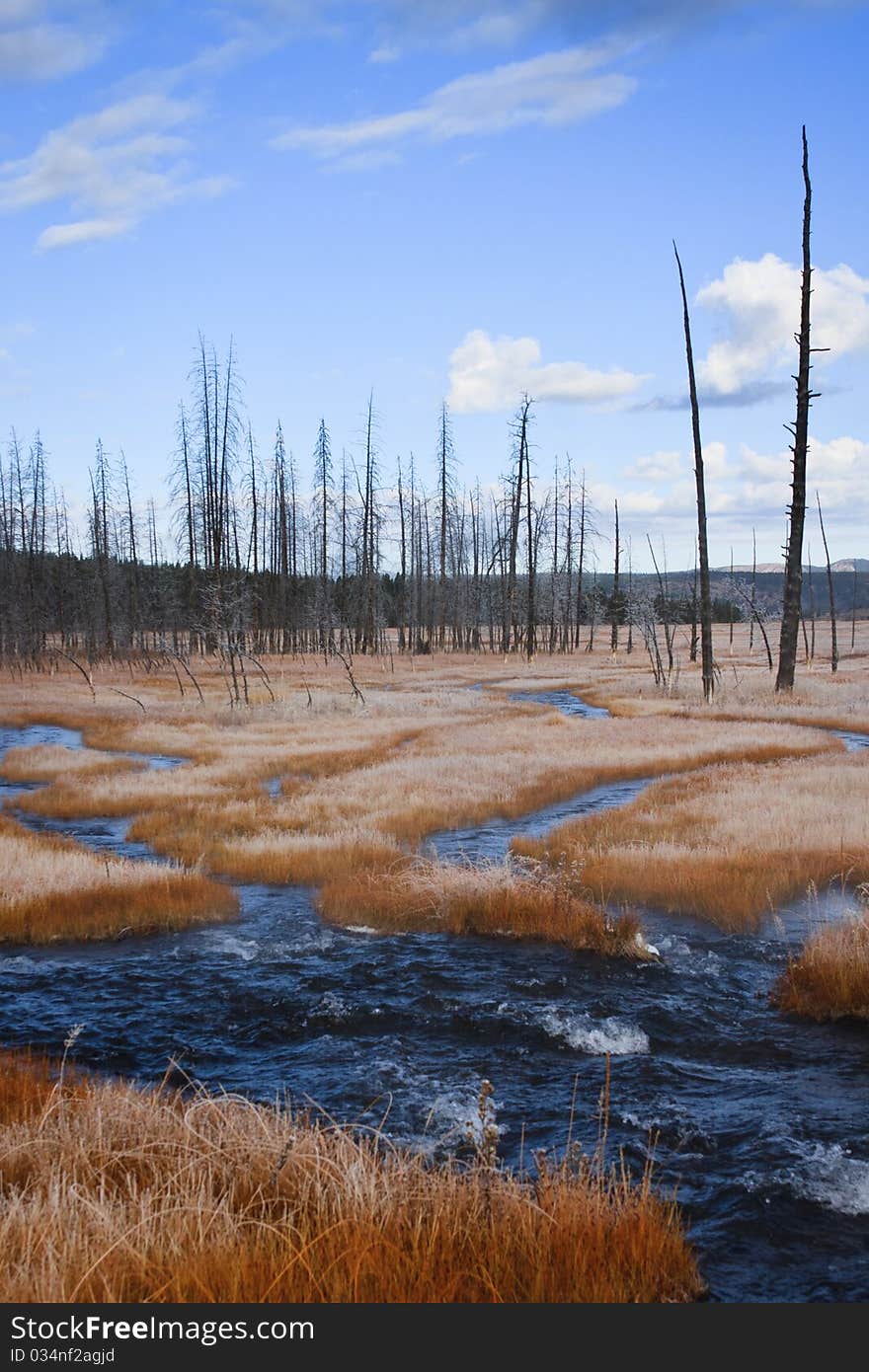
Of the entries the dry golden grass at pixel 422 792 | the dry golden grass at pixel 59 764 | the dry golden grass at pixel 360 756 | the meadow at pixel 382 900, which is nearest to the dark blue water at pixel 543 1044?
the meadow at pixel 382 900

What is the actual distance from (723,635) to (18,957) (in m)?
112

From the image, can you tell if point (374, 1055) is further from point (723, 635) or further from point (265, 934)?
point (723, 635)

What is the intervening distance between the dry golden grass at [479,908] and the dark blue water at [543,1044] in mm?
297

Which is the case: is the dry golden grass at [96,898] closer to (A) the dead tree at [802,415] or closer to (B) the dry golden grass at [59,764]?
(B) the dry golden grass at [59,764]

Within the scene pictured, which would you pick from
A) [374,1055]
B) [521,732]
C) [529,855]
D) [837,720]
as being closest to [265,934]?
[374,1055]

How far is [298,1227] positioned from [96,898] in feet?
24.5

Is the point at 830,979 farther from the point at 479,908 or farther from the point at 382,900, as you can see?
the point at 382,900

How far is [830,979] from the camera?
7355 mm

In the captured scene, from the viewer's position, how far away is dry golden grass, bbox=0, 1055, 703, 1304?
3.40 m

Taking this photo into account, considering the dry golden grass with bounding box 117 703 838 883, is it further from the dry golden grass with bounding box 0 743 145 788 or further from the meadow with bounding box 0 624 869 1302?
the dry golden grass with bounding box 0 743 145 788

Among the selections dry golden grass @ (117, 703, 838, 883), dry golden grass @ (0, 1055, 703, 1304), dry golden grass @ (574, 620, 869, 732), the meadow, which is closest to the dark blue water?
the meadow

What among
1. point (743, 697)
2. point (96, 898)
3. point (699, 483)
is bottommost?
point (96, 898)

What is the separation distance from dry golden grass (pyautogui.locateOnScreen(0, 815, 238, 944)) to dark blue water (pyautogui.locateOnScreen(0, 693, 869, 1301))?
406 mm

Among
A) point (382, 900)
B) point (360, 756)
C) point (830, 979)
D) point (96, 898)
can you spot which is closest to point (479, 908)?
point (382, 900)
